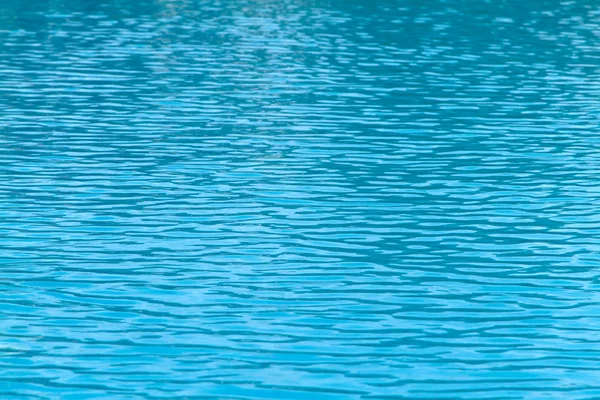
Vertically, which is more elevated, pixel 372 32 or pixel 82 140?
pixel 82 140

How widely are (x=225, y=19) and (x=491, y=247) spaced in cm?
4303

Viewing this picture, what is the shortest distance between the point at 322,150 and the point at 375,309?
41.9 ft

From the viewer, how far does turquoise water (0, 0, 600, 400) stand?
16859 millimetres

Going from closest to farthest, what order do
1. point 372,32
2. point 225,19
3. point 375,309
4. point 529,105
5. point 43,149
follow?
point 375,309 < point 43,149 < point 529,105 < point 372,32 < point 225,19

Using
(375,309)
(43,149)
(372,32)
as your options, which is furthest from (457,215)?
(372,32)

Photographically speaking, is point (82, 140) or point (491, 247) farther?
point (82, 140)

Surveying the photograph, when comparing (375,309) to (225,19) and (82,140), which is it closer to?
(82,140)

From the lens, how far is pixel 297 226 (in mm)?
24078

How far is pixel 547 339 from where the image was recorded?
18062mm

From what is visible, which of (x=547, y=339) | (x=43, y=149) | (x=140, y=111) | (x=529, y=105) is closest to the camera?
(x=547, y=339)

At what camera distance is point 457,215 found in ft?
82.7

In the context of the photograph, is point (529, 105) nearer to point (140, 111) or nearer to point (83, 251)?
point (140, 111)

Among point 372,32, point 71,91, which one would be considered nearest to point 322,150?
point 71,91

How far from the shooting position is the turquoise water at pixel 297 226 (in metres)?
16.9
